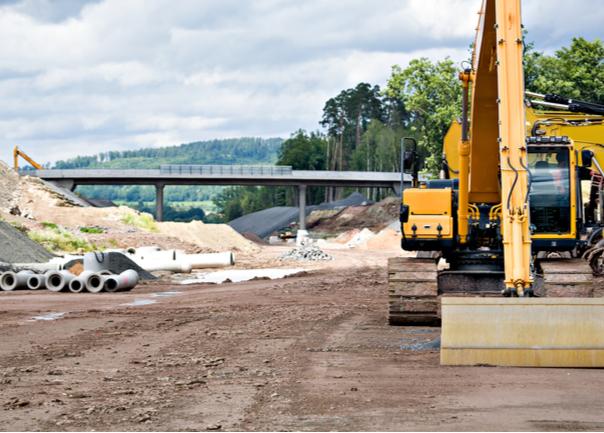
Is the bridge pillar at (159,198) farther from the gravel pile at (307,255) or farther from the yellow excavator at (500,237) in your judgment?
the yellow excavator at (500,237)

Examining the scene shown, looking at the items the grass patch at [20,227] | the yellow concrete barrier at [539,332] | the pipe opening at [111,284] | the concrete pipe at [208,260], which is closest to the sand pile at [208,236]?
the grass patch at [20,227]

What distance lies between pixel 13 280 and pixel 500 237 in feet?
57.9

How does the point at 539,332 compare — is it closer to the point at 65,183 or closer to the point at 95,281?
the point at 95,281

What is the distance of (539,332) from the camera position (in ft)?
41.6

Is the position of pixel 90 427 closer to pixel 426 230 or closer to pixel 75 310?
pixel 426 230

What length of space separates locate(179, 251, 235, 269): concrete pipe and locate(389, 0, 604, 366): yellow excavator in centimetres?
2356

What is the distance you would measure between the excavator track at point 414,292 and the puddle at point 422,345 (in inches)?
61.7

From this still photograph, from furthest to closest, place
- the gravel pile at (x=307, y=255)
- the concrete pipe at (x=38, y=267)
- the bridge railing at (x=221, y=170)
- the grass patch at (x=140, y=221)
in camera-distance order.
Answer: the bridge railing at (x=221, y=170), the grass patch at (x=140, y=221), the gravel pile at (x=307, y=255), the concrete pipe at (x=38, y=267)

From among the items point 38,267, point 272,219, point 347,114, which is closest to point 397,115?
point 347,114

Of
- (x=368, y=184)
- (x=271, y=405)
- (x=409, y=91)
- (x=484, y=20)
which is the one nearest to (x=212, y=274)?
(x=484, y=20)

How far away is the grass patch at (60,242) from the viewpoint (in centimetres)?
4706

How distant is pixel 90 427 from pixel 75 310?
14474 millimetres

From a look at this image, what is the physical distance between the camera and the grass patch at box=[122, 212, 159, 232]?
68.8 metres

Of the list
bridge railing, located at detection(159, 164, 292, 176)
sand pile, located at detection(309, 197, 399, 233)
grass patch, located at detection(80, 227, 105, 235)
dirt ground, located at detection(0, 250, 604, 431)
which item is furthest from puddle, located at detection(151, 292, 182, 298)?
sand pile, located at detection(309, 197, 399, 233)
